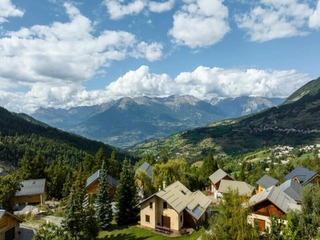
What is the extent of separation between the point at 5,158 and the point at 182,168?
495 ft

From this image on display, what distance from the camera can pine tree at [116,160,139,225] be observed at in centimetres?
4953

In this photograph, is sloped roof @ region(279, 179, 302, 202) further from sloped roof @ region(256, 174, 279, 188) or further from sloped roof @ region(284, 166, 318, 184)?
sloped roof @ region(284, 166, 318, 184)

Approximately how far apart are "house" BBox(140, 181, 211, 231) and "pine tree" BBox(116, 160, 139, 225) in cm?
242

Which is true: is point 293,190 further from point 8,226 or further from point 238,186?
point 8,226

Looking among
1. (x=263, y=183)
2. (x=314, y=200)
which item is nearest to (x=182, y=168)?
(x=263, y=183)

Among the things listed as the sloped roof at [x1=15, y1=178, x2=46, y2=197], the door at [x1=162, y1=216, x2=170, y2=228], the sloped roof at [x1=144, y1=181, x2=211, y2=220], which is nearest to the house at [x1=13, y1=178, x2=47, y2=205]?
the sloped roof at [x1=15, y1=178, x2=46, y2=197]

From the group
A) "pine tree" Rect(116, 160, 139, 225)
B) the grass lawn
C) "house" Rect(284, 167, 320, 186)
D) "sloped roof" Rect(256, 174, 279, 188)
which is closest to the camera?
the grass lawn

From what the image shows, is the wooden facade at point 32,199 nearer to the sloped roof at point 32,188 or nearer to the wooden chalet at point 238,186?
the sloped roof at point 32,188

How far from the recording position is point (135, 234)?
44594 mm

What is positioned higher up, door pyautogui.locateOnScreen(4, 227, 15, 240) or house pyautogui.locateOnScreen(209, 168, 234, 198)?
house pyautogui.locateOnScreen(209, 168, 234, 198)

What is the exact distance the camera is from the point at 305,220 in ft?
99.1

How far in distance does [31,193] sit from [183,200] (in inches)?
1558

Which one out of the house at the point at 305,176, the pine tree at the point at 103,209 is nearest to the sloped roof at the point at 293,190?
the house at the point at 305,176

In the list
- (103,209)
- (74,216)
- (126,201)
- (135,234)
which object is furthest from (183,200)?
(74,216)
